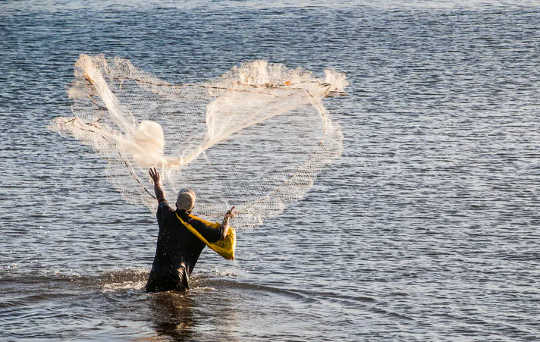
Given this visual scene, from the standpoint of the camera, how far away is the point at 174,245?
15234 millimetres

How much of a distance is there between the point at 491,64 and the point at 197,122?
2146cm

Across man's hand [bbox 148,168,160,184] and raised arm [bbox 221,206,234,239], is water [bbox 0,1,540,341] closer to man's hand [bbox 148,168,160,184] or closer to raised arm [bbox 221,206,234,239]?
raised arm [bbox 221,206,234,239]

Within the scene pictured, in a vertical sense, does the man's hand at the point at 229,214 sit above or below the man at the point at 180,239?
above

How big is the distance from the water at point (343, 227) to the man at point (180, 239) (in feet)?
1.14

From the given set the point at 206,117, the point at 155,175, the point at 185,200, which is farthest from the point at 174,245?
the point at 206,117

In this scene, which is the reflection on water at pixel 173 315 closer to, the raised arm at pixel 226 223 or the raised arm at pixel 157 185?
the raised arm at pixel 226 223

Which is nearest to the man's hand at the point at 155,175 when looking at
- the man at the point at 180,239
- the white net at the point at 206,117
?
the man at the point at 180,239

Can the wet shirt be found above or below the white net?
below

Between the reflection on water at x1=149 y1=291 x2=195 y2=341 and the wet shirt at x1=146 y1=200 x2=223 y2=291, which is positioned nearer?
the reflection on water at x1=149 y1=291 x2=195 y2=341

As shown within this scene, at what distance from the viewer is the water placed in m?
15.2

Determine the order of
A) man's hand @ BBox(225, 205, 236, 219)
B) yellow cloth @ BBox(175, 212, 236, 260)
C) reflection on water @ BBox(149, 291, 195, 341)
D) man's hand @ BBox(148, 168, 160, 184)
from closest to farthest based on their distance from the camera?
reflection on water @ BBox(149, 291, 195, 341) → man's hand @ BBox(225, 205, 236, 219) → yellow cloth @ BBox(175, 212, 236, 260) → man's hand @ BBox(148, 168, 160, 184)

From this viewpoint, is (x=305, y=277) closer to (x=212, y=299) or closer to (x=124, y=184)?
(x=212, y=299)

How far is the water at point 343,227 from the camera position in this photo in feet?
49.8

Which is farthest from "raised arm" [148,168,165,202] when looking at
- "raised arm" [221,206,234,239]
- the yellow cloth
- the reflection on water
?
the reflection on water
